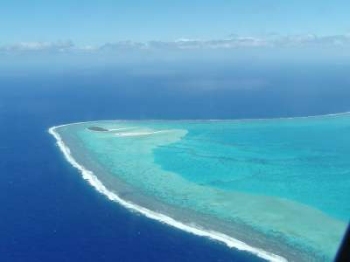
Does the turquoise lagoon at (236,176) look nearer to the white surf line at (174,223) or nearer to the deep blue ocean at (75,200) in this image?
the white surf line at (174,223)

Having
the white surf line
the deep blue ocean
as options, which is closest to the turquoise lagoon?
the white surf line

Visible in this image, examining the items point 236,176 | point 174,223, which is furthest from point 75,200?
point 236,176

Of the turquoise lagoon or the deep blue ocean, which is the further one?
the turquoise lagoon

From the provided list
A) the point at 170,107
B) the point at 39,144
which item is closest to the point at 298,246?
the point at 39,144

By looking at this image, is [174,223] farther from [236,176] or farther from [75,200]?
[236,176]

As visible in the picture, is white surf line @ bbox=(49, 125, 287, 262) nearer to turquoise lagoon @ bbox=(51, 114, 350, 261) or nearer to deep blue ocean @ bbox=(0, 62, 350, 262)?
turquoise lagoon @ bbox=(51, 114, 350, 261)

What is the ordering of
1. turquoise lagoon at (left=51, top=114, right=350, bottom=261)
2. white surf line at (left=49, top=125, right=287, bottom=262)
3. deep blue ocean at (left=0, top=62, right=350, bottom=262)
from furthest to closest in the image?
turquoise lagoon at (left=51, top=114, right=350, bottom=261) → deep blue ocean at (left=0, top=62, right=350, bottom=262) → white surf line at (left=49, top=125, right=287, bottom=262)

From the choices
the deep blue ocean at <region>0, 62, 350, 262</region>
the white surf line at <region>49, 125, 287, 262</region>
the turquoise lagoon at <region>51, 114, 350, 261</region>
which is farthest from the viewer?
the turquoise lagoon at <region>51, 114, 350, 261</region>

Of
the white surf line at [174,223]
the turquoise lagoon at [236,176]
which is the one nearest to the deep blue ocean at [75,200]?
the white surf line at [174,223]

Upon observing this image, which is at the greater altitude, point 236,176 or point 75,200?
point 236,176
